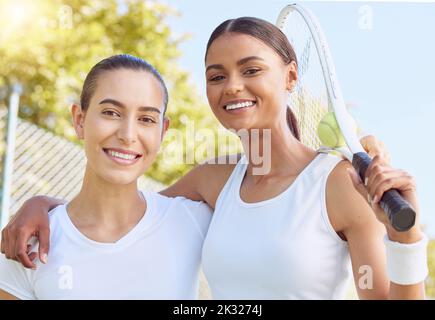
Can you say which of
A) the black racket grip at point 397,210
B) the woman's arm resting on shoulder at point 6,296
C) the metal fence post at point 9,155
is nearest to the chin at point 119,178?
the woman's arm resting on shoulder at point 6,296

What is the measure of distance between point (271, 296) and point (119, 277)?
34 centimetres

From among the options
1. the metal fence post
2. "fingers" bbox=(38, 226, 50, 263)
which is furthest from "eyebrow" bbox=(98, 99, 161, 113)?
the metal fence post

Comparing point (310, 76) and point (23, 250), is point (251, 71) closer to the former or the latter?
point (310, 76)

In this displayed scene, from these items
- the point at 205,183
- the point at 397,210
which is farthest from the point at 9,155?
the point at 397,210

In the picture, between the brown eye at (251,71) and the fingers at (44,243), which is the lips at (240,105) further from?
the fingers at (44,243)

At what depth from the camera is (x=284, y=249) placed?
1415mm

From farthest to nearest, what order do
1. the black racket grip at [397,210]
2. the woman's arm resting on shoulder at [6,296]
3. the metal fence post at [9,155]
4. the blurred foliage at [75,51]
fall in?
the blurred foliage at [75,51], the metal fence post at [9,155], the woman's arm resting on shoulder at [6,296], the black racket grip at [397,210]

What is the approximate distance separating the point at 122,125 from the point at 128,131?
1.0 inches

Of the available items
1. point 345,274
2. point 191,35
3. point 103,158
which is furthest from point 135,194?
point 191,35

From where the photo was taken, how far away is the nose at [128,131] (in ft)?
4.82

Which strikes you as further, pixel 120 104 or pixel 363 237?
pixel 120 104

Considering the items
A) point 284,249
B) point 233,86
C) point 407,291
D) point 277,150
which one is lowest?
point 407,291

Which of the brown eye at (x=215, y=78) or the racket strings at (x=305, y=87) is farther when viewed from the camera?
the racket strings at (x=305, y=87)

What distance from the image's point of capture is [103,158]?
1.49 metres
